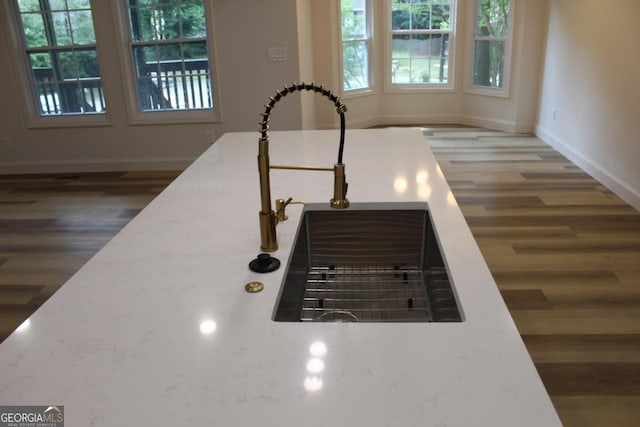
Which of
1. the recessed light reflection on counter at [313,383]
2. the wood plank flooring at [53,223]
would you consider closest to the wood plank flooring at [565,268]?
the recessed light reflection on counter at [313,383]

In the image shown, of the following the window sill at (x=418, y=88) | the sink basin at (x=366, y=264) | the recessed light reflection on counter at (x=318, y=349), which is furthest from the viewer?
the window sill at (x=418, y=88)

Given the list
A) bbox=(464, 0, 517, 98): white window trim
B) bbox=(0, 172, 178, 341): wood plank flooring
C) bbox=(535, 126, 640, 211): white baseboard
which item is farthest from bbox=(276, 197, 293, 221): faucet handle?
bbox=(464, 0, 517, 98): white window trim

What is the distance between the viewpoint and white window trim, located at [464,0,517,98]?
6.08 m

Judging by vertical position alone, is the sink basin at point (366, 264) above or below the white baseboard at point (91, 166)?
above

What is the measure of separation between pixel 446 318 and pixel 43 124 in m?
5.24

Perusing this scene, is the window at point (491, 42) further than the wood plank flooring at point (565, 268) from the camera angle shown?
Yes

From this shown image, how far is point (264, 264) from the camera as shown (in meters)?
1.29

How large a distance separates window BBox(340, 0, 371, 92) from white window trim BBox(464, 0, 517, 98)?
4.26 ft

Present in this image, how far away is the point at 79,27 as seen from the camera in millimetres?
5078

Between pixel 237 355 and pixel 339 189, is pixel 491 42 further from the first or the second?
pixel 237 355

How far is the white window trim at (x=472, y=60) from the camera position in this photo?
608cm

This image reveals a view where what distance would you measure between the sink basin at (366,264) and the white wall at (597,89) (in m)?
3.03

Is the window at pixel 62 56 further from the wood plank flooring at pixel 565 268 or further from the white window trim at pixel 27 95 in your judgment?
the wood plank flooring at pixel 565 268

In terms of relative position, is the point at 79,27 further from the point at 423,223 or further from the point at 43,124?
the point at 423,223
